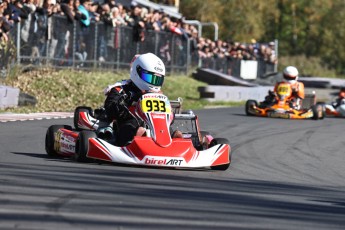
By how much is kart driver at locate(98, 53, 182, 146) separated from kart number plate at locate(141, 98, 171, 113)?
187 mm

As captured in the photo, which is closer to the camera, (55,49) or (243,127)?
(243,127)

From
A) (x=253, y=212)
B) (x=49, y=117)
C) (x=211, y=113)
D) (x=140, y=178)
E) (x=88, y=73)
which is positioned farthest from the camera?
(x=88, y=73)

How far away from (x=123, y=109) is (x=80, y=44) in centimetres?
1266

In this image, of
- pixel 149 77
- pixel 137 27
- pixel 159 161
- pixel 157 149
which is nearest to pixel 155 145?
pixel 157 149

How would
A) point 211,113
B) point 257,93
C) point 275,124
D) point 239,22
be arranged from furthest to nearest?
point 239,22, point 257,93, point 211,113, point 275,124

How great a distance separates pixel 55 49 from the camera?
22.4 metres

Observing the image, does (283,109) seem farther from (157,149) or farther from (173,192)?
(173,192)

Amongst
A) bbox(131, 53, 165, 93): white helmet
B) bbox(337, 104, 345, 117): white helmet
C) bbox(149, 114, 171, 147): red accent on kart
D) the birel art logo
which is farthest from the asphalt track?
bbox(337, 104, 345, 117): white helmet

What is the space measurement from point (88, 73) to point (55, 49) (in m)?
1.77

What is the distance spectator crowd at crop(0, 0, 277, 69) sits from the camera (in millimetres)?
20359

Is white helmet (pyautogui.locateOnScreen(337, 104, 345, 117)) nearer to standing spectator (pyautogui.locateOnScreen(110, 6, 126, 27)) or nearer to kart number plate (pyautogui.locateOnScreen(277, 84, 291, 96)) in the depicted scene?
kart number plate (pyautogui.locateOnScreen(277, 84, 291, 96))

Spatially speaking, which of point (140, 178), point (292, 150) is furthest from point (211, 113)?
point (140, 178)

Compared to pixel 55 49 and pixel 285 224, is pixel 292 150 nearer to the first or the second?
pixel 285 224

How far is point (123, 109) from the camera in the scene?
11023 mm
